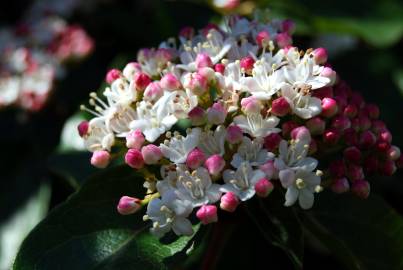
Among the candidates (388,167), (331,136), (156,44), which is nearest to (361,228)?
(388,167)

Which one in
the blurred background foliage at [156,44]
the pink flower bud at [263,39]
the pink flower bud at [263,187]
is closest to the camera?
the pink flower bud at [263,187]

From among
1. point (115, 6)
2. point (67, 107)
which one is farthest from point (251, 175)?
point (115, 6)

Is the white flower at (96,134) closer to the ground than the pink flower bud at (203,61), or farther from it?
closer to the ground

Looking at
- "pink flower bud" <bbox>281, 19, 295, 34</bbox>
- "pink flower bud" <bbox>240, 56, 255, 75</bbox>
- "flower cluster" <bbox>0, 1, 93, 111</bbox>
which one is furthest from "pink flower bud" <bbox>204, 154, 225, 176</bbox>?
"flower cluster" <bbox>0, 1, 93, 111</bbox>

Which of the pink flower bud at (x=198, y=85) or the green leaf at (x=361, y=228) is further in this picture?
the green leaf at (x=361, y=228)

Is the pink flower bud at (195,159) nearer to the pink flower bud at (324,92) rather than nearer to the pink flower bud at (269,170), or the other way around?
the pink flower bud at (269,170)

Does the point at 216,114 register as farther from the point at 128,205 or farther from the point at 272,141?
the point at 128,205

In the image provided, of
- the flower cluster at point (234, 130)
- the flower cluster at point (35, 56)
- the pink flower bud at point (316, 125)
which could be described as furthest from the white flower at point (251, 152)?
the flower cluster at point (35, 56)

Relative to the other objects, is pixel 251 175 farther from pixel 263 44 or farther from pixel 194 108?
pixel 263 44

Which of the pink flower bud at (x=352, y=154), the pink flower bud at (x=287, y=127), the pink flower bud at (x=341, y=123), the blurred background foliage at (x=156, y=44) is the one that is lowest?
the blurred background foliage at (x=156, y=44)
